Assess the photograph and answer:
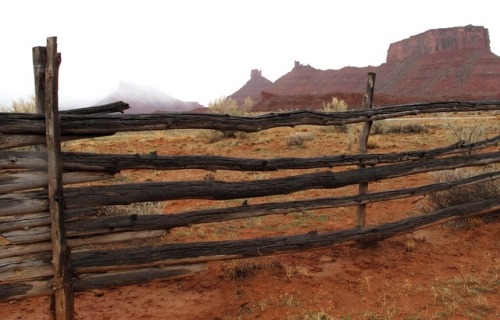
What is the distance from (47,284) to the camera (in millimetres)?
3193

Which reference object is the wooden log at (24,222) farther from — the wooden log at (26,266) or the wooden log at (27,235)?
the wooden log at (26,266)

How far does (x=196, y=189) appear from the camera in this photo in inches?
147

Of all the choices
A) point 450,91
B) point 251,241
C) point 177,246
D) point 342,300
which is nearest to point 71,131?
point 177,246

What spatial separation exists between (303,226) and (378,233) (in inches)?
60.2

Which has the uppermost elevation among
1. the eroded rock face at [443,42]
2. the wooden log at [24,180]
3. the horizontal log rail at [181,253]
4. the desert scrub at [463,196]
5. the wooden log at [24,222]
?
the eroded rock face at [443,42]

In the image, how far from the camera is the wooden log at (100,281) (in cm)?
313

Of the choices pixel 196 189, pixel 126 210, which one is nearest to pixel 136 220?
pixel 196 189

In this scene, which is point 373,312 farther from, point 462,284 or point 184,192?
point 184,192

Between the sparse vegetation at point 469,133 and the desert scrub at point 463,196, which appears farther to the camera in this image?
the sparse vegetation at point 469,133

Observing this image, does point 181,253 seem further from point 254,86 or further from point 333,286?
point 254,86

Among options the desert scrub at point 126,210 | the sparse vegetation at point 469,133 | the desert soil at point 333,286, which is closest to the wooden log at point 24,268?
the desert soil at point 333,286

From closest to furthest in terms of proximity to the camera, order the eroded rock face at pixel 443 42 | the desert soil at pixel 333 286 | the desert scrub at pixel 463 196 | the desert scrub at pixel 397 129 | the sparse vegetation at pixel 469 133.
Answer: the desert soil at pixel 333 286 → the desert scrub at pixel 463 196 → the sparse vegetation at pixel 469 133 → the desert scrub at pixel 397 129 → the eroded rock face at pixel 443 42

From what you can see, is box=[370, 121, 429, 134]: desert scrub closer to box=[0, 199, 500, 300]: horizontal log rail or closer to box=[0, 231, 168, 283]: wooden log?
box=[0, 199, 500, 300]: horizontal log rail

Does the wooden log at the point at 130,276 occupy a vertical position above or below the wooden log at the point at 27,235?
below
